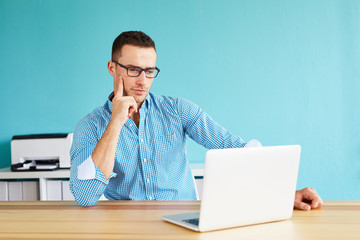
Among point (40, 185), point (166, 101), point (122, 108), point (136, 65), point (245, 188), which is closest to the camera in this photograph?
point (245, 188)

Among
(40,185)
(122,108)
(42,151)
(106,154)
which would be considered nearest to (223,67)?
(42,151)

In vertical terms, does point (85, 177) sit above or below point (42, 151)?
above

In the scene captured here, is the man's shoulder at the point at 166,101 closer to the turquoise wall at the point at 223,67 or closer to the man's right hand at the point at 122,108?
the man's right hand at the point at 122,108

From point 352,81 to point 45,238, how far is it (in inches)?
109

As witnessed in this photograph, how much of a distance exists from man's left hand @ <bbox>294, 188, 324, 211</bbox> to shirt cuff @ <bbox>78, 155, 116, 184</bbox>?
71cm

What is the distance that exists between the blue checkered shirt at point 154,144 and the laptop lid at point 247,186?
2.20ft

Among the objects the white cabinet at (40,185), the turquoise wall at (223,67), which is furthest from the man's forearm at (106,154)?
the turquoise wall at (223,67)

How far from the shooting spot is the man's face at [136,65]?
5.98 feet

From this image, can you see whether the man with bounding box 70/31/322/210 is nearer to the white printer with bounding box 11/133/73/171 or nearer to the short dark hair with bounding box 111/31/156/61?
the short dark hair with bounding box 111/31/156/61

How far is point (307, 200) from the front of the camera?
1.42 metres

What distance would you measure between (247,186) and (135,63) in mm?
905

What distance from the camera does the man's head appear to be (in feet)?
5.98

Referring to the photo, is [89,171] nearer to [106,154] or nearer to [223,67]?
[106,154]

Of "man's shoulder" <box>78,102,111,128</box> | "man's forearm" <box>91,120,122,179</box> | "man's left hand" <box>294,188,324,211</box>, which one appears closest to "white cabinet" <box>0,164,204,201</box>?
"man's shoulder" <box>78,102,111,128</box>
